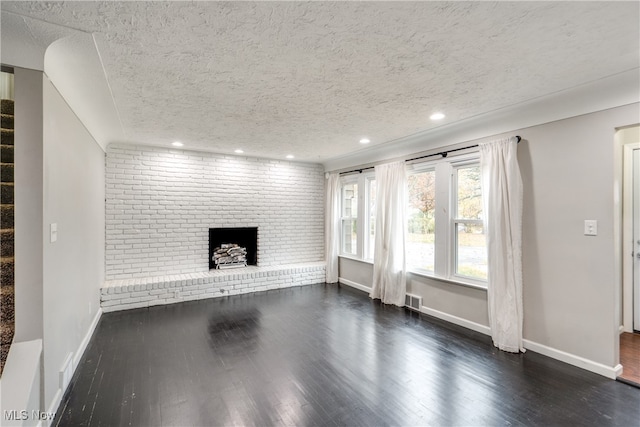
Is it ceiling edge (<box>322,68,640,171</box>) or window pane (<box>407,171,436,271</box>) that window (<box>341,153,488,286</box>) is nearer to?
window pane (<box>407,171,436,271</box>)

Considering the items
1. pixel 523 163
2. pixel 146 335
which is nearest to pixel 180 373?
pixel 146 335

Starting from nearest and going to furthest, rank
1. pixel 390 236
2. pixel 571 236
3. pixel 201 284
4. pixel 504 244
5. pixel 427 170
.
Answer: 1. pixel 571 236
2. pixel 504 244
3. pixel 427 170
4. pixel 390 236
5. pixel 201 284

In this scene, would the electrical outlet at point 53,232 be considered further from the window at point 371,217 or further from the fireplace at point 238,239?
the window at point 371,217

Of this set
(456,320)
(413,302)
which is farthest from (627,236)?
(413,302)

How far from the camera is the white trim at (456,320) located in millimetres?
3286

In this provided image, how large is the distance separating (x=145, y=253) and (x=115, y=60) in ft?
10.8

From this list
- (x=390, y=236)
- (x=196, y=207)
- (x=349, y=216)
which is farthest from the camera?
(x=349, y=216)

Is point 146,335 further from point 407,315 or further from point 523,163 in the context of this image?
point 523,163

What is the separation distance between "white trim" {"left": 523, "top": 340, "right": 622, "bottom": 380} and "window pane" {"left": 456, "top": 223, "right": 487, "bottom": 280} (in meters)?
0.81

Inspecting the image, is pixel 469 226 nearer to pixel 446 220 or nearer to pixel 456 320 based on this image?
pixel 446 220

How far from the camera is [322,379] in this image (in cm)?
236

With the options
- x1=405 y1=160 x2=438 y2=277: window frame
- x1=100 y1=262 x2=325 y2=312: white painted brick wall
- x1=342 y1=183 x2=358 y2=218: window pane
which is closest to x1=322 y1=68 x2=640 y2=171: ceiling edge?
x1=405 y1=160 x2=438 y2=277: window frame

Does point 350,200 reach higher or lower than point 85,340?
higher

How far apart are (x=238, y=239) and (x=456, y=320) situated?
397 centimetres
